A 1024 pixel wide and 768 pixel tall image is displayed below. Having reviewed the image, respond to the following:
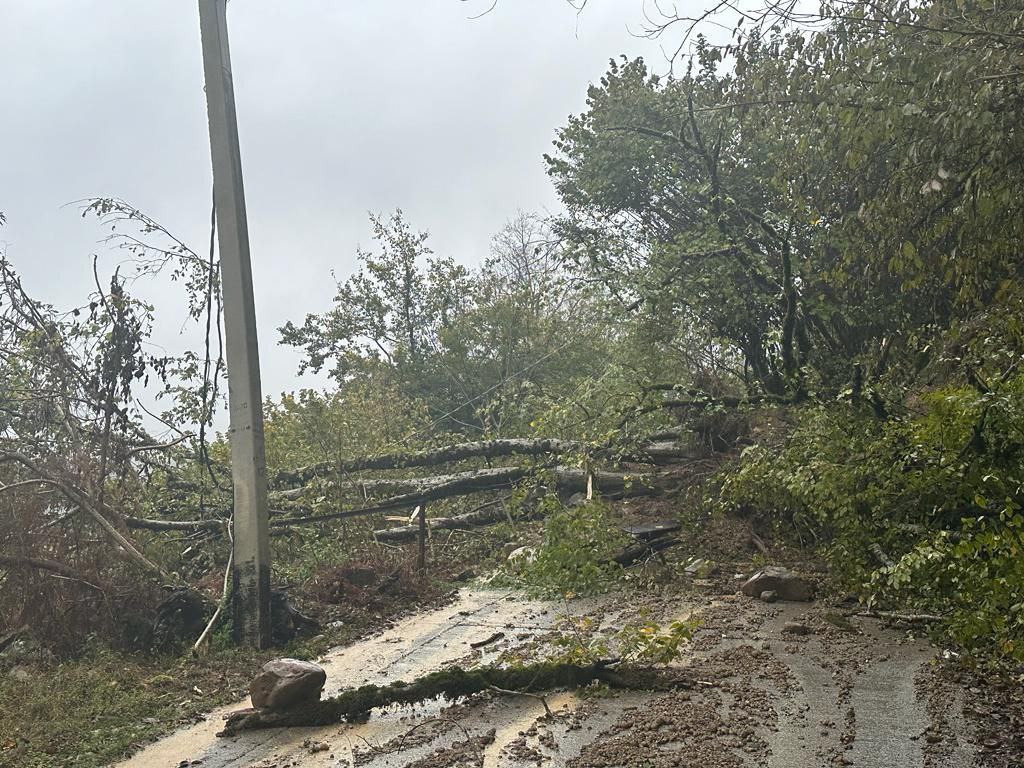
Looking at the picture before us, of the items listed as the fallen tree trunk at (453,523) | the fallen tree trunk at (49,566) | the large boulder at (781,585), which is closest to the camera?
the fallen tree trunk at (49,566)

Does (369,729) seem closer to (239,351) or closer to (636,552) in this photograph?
(239,351)

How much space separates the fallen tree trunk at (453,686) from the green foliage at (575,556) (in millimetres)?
3094

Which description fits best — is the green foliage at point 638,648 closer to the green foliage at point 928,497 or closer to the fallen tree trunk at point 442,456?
the green foliage at point 928,497

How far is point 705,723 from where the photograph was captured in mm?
5262

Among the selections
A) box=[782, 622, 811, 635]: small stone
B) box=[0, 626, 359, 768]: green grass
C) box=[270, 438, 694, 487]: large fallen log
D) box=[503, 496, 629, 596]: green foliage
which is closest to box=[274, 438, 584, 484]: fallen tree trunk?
box=[270, 438, 694, 487]: large fallen log

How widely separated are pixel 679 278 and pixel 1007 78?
8.45 metres

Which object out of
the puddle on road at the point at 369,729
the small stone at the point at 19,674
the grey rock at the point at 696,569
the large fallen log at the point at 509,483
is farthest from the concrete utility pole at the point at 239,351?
the grey rock at the point at 696,569

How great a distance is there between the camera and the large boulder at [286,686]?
6.10 metres

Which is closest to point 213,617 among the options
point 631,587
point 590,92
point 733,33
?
point 631,587

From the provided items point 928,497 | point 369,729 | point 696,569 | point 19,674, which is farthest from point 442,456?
point 369,729

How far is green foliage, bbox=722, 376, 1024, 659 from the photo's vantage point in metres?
5.24

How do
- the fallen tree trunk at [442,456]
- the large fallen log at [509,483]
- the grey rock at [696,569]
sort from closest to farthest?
1. the grey rock at [696,569]
2. the large fallen log at [509,483]
3. the fallen tree trunk at [442,456]

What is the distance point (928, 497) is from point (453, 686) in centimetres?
371

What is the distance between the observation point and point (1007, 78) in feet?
16.5
